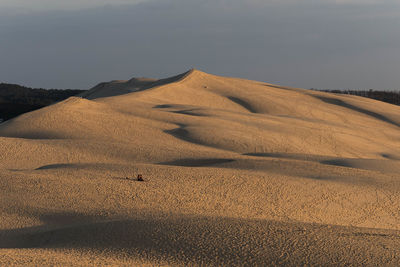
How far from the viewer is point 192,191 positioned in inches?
180

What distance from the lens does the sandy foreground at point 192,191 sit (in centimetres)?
276

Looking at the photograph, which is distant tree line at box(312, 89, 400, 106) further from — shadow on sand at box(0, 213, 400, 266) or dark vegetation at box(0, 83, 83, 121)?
shadow on sand at box(0, 213, 400, 266)

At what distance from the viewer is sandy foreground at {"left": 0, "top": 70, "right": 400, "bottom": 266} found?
2.76 m

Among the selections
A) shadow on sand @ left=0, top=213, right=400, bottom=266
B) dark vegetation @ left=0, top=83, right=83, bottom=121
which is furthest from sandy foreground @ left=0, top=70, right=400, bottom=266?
dark vegetation @ left=0, top=83, right=83, bottom=121

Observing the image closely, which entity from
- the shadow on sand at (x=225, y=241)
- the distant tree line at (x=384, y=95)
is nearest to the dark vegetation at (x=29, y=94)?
the distant tree line at (x=384, y=95)

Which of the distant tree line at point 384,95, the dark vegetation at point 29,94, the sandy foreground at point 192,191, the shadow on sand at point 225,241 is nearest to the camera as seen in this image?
the shadow on sand at point 225,241

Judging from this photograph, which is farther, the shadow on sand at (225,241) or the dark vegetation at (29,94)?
the dark vegetation at (29,94)

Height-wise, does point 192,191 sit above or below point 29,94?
below

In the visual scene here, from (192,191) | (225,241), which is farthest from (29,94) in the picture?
(225,241)

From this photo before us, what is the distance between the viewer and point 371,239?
115 inches

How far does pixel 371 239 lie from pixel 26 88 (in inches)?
1125

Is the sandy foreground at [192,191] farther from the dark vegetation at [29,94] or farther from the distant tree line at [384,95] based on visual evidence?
the dark vegetation at [29,94]

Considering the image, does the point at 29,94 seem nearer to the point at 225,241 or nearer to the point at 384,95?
the point at 384,95

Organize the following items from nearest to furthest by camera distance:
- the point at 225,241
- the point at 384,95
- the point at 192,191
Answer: the point at 225,241 → the point at 192,191 → the point at 384,95
